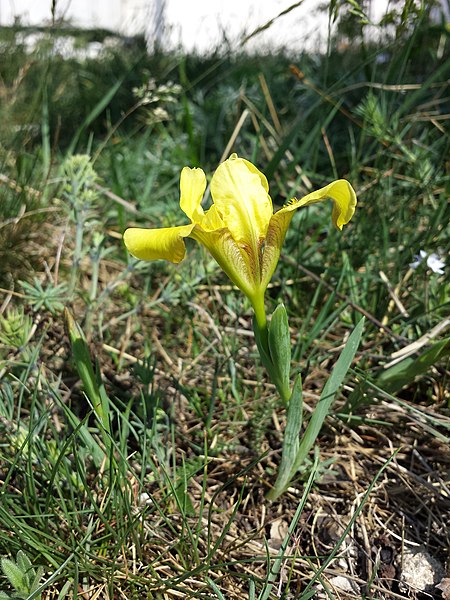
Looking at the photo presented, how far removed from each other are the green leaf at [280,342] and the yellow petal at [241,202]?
14 cm

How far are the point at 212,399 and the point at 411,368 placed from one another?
488 millimetres

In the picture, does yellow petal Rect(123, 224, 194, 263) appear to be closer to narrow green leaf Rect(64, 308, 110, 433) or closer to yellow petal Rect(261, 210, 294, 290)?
yellow petal Rect(261, 210, 294, 290)

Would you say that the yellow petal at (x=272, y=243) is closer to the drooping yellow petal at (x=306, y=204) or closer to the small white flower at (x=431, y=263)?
the drooping yellow petal at (x=306, y=204)

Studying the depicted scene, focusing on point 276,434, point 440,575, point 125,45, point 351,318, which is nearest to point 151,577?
point 276,434

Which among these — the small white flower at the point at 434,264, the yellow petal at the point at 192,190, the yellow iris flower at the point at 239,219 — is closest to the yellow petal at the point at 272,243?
the yellow iris flower at the point at 239,219

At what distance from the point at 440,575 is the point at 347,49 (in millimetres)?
2899

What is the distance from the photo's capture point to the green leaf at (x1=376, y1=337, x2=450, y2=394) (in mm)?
1257

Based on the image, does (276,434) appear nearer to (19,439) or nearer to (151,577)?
(151,577)

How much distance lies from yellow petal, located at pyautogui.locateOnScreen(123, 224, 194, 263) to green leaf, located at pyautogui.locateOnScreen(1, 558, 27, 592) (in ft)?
1.97

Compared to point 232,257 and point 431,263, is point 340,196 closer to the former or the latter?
point 232,257

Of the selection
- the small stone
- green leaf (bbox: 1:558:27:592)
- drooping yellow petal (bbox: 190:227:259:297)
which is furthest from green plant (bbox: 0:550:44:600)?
the small stone

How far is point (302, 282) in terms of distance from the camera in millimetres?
1944

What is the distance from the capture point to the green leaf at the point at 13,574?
3.41 feet

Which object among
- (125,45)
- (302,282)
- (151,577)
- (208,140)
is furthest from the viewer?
(125,45)
